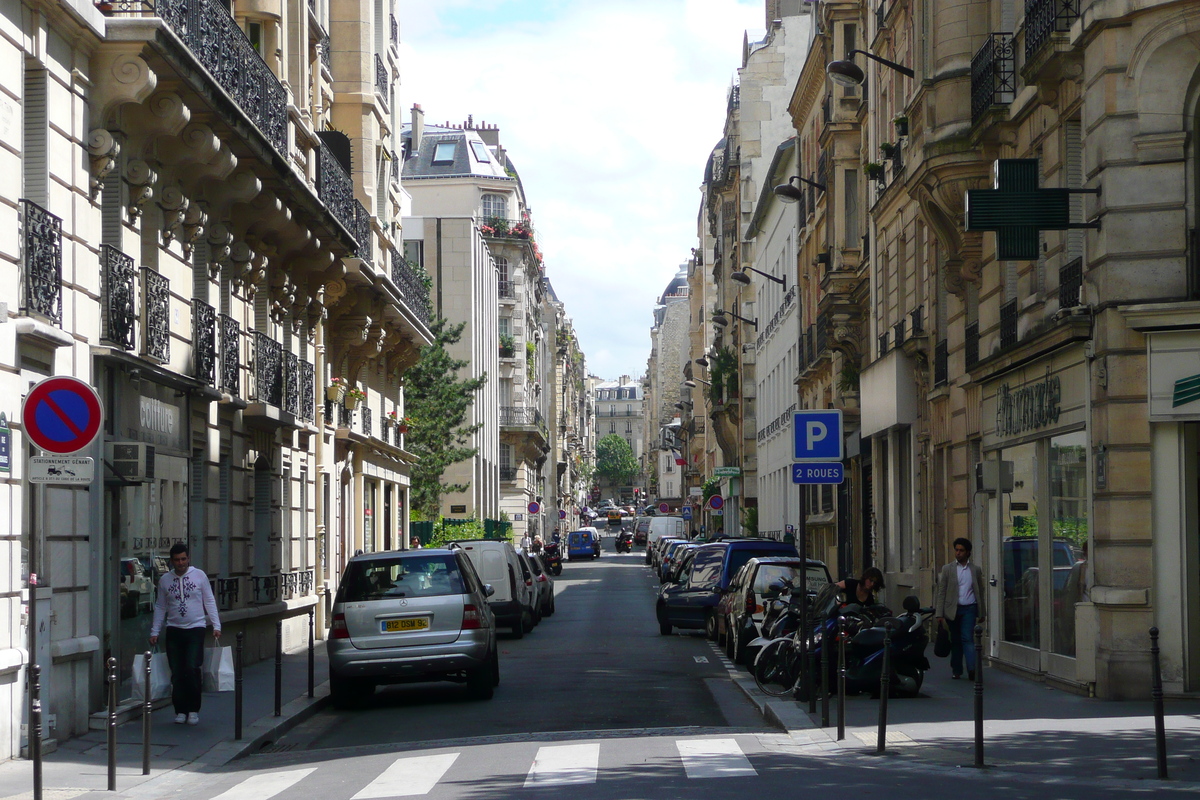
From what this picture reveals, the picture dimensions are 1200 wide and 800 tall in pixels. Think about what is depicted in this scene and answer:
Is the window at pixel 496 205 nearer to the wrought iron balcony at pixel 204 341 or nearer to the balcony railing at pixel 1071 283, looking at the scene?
the wrought iron balcony at pixel 204 341

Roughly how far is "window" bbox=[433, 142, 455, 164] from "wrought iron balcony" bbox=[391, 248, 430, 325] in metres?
45.8

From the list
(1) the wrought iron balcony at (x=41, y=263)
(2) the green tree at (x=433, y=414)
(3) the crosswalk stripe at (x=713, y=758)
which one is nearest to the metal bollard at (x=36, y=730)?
(3) the crosswalk stripe at (x=713, y=758)

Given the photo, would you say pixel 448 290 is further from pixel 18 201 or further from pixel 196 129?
pixel 18 201

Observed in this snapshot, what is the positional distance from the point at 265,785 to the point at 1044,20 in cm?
1152

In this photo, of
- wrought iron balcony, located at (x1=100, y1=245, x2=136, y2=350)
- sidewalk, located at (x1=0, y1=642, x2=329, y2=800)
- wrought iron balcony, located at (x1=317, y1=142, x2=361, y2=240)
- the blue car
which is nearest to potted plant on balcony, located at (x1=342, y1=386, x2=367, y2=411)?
wrought iron balcony, located at (x1=317, y1=142, x2=361, y2=240)

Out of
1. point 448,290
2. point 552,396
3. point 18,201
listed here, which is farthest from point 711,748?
point 552,396

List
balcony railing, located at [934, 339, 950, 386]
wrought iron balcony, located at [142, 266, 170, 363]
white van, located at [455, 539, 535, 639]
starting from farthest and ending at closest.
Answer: white van, located at [455, 539, 535, 639] < balcony railing, located at [934, 339, 950, 386] < wrought iron balcony, located at [142, 266, 170, 363]

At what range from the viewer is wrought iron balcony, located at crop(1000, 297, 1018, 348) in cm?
1970

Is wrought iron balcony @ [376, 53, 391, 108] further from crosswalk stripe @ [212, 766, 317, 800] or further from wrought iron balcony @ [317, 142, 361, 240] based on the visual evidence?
crosswalk stripe @ [212, 766, 317, 800]

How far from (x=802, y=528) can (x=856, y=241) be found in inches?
891

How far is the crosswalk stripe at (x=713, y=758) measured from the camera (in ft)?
36.6

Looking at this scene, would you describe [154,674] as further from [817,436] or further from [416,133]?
[416,133]

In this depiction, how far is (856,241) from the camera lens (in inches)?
1419

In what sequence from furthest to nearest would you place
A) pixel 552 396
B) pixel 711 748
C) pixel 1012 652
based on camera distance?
pixel 552 396 < pixel 1012 652 < pixel 711 748
